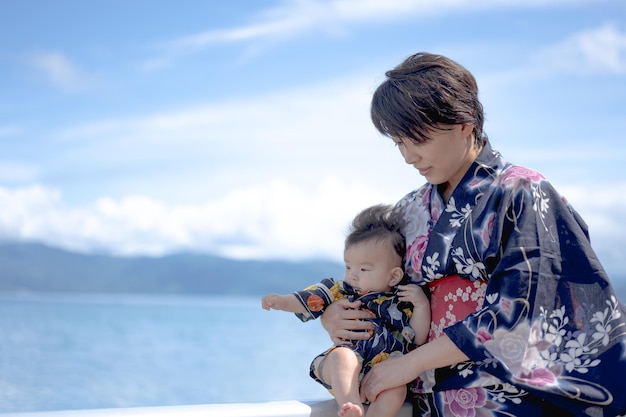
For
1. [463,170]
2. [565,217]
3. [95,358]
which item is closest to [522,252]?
[565,217]

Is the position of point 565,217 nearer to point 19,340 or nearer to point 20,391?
point 20,391

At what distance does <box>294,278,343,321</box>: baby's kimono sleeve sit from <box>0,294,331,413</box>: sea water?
5.86m

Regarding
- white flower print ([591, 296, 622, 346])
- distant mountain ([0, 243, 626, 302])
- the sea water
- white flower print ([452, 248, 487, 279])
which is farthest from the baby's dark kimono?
distant mountain ([0, 243, 626, 302])

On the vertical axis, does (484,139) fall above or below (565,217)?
above

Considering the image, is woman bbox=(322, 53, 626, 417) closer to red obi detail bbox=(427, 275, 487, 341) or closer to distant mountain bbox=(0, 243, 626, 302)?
red obi detail bbox=(427, 275, 487, 341)

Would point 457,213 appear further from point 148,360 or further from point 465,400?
point 148,360

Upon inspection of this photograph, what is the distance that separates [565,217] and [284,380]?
1111 centimetres

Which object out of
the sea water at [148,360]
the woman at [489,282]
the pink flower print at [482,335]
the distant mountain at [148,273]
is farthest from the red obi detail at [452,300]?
the distant mountain at [148,273]

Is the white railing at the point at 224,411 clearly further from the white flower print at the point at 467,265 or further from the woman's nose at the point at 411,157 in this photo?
the woman's nose at the point at 411,157

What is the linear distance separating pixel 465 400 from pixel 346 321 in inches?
14.4

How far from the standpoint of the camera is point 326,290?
2.04 m

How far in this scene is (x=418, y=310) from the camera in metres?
1.87

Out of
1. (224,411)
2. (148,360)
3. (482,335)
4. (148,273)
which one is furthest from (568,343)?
(148,273)

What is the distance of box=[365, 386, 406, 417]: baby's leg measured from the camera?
178 centimetres
